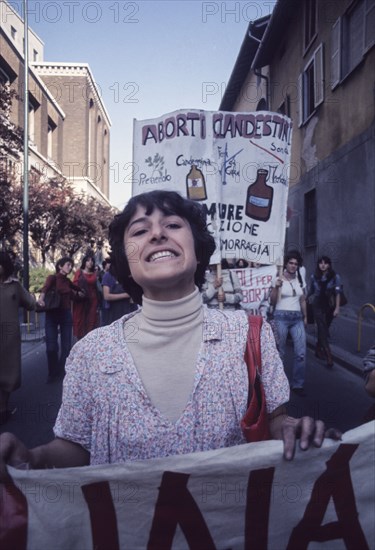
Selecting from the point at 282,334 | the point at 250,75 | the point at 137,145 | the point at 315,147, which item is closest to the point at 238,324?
the point at 137,145

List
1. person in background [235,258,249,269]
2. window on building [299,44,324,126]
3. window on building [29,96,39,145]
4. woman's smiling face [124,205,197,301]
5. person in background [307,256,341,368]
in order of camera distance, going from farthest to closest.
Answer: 1. window on building [29,96,39,145]
2. window on building [299,44,324,126]
3. person in background [307,256,341,368]
4. person in background [235,258,249,269]
5. woman's smiling face [124,205,197,301]

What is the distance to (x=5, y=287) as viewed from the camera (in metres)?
6.18

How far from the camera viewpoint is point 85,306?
30.7ft

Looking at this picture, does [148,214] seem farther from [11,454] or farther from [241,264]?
[241,264]

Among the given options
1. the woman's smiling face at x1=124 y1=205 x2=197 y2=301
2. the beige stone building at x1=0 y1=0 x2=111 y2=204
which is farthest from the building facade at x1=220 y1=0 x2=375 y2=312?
the beige stone building at x1=0 y1=0 x2=111 y2=204

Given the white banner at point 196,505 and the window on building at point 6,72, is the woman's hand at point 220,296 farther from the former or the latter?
the window on building at point 6,72

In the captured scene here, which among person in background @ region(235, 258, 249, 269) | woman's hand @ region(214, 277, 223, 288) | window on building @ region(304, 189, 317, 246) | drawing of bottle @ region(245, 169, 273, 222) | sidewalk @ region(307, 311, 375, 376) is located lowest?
sidewalk @ region(307, 311, 375, 376)

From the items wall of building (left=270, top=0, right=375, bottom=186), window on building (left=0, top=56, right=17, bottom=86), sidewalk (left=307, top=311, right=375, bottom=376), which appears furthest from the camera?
window on building (left=0, top=56, right=17, bottom=86)

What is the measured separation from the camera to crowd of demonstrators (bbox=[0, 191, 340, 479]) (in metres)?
1.81

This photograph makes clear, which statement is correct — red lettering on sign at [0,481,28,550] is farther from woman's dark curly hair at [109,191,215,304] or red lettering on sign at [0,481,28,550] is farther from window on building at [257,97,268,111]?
window on building at [257,97,268,111]

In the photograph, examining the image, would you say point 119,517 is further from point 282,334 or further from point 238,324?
point 282,334

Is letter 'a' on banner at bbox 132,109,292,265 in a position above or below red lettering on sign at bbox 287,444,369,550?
above

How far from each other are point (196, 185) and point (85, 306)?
13.2 feet

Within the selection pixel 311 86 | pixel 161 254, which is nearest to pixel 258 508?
pixel 161 254
